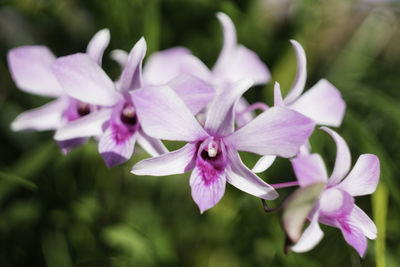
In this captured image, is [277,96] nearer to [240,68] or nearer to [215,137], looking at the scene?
[215,137]

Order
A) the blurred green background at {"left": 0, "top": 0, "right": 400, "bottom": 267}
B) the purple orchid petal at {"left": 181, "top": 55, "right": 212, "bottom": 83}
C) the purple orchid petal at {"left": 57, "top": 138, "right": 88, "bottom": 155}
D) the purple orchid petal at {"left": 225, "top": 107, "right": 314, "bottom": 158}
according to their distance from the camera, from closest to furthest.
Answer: the purple orchid petal at {"left": 225, "top": 107, "right": 314, "bottom": 158} → the purple orchid petal at {"left": 57, "top": 138, "right": 88, "bottom": 155} → the purple orchid petal at {"left": 181, "top": 55, "right": 212, "bottom": 83} → the blurred green background at {"left": 0, "top": 0, "right": 400, "bottom": 267}

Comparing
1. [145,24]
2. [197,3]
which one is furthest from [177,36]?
[145,24]

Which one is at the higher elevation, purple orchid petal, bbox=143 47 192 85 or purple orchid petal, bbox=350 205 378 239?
purple orchid petal, bbox=350 205 378 239

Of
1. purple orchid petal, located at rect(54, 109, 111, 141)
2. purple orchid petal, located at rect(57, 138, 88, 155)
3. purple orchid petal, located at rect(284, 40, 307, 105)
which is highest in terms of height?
purple orchid petal, located at rect(284, 40, 307, 105)

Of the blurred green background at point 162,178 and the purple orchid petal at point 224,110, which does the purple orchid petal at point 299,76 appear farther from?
the blurred green background at point 162,178

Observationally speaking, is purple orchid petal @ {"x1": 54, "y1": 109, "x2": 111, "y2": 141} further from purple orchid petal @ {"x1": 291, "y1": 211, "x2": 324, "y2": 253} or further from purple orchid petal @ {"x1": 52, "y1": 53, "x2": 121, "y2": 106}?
purple orchid petal @ {"x1": 291, "y1": 211, "x2": 324, "y2": 253}

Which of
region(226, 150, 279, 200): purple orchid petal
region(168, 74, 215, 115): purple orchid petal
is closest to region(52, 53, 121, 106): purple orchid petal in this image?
region(168, 74, 215, 115): purple orchid petal

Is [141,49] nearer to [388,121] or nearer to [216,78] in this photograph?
[216,78]
